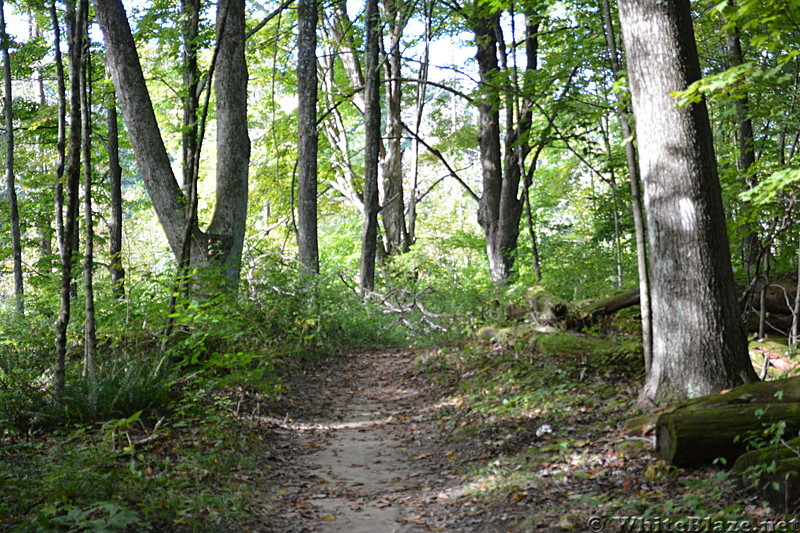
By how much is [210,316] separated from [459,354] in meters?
4.52

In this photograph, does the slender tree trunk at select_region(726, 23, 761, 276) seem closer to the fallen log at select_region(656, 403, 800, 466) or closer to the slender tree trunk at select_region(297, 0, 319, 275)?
the fallen log at select_region(656, 403, 800, 466)

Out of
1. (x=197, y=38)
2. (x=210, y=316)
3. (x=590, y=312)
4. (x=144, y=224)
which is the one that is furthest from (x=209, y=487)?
(x=144, y=224)

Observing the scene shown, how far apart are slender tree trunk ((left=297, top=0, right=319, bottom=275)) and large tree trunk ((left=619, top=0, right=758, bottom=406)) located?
8.52m

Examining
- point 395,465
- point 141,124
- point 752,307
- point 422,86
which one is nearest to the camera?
point 395,465

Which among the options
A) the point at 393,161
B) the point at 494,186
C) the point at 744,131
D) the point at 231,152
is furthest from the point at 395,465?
the point at 393,161

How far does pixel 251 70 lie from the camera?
19375 mm

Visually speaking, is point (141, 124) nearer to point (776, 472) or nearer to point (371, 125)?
point (371, 125)

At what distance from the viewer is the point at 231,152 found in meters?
9.20

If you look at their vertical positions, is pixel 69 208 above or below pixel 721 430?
above

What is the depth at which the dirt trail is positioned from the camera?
165 inches

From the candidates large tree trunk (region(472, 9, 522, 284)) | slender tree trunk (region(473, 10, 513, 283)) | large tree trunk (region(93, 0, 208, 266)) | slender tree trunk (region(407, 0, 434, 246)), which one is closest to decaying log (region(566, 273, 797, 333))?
large tree trunk (region(472, 9, 522, 284))

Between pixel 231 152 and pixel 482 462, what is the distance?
A: 6.23 m

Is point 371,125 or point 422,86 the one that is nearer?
point 371,125

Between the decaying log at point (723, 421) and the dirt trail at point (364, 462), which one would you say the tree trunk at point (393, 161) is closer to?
the dirt trail at point (364, 462)
